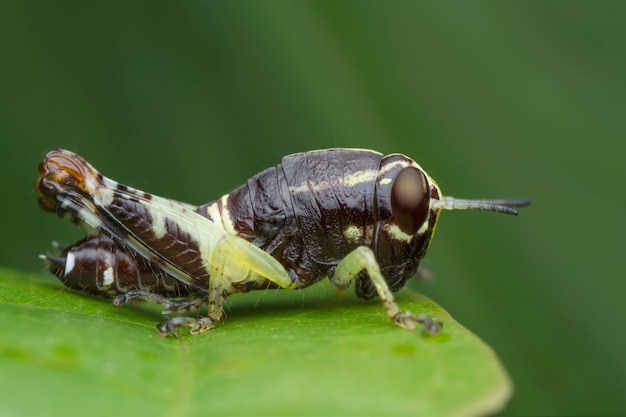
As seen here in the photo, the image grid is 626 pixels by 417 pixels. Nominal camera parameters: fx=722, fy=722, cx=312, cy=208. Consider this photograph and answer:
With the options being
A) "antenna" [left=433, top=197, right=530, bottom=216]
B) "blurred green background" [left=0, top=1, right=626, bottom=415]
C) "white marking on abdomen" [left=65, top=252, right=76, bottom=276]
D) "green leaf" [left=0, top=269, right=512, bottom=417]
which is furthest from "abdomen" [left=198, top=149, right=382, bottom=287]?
"blurred green background" [left=0, top=1, right=626, bottom=415]

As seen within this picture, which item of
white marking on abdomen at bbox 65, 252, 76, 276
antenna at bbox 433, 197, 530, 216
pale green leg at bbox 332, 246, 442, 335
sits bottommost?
pale green leg at bbox 332, 246, 442, 335

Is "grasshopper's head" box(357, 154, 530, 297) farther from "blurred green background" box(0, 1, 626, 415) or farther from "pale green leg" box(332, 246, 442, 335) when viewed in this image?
"blurred green background" box(0, 1, 626, 415)

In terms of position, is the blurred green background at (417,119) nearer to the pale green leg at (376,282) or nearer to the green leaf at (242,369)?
the pale green leg at (376,282)

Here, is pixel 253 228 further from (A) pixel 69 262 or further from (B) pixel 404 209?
(A) pixel 69 262

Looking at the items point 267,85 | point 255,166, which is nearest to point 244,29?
point 267,85

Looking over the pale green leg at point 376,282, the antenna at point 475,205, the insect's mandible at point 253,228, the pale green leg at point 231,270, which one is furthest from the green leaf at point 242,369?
the antenna at point 475,205

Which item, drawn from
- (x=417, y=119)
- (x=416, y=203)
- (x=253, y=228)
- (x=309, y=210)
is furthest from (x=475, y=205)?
(x=417, y=119)

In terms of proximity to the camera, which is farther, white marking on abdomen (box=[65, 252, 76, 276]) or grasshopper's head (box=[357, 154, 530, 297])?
white marking on abdomen (box=[65, 252, 76, 276])
